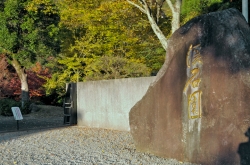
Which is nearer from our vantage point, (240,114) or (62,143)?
(240,114)

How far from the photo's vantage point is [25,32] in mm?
24297

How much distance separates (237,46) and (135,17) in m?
9.70

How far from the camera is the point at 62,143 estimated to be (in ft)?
36.3

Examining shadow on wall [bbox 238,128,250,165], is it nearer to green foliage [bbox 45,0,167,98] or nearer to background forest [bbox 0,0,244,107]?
background forest [bbox 0,0,244,107]

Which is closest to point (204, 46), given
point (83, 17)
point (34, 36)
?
point (83, 17)

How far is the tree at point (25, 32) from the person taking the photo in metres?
22.9

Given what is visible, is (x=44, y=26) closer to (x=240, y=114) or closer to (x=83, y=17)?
(x=83, y=17)

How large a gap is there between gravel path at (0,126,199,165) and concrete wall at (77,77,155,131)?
0.75 metres

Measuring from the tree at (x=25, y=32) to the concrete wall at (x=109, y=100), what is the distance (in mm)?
8213

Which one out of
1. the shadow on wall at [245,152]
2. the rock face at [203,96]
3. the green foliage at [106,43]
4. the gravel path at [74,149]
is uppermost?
the green foliage at [106,43]

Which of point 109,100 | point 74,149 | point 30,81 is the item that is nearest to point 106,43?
point 109,100

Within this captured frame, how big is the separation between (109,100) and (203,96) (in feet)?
Result: 24.7

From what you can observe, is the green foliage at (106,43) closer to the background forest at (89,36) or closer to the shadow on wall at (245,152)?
the background forest at (89,36)

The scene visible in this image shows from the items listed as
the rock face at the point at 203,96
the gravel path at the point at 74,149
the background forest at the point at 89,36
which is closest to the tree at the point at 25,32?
the background forest at the point at 89,36
